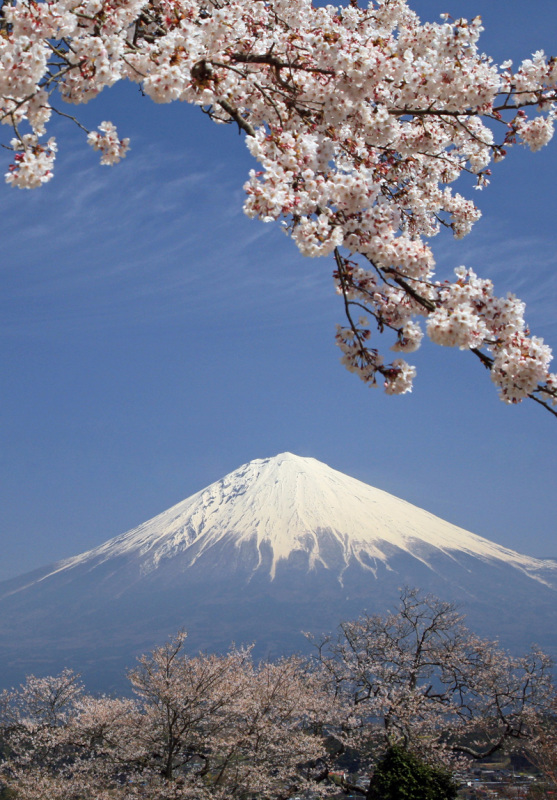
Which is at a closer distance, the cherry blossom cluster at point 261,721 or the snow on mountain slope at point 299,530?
the cherry blossom cluster at point 261,721

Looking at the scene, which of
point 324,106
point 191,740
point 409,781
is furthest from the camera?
point 191,740

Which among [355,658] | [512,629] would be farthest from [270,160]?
[512,629]

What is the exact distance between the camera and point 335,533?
190m

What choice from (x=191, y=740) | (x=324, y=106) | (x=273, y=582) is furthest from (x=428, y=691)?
(x=273, y=582)

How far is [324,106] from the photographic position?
332cm

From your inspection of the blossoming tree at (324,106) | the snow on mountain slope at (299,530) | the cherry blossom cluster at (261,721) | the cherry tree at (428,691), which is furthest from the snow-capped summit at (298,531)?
the blossoming tree at (324,106)

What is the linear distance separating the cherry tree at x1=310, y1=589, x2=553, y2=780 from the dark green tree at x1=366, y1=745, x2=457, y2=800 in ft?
2.42

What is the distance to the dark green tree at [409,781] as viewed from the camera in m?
11.6

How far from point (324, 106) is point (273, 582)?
615 ft

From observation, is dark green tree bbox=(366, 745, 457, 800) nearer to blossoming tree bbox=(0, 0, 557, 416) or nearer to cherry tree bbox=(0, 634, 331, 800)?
cherry tree bbox=(0, 634, 331, 800)

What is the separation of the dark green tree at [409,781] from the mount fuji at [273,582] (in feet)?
491

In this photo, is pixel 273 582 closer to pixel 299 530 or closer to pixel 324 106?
pixel 299 530

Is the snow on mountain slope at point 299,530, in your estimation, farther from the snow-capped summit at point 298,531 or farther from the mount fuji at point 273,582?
the mount fuji at point 273,582

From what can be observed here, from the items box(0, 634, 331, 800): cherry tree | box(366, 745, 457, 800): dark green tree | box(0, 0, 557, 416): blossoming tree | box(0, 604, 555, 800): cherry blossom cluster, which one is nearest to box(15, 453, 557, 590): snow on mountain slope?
box(0, 604, 555, 800): cherry blossom cluster
